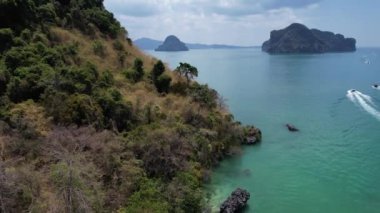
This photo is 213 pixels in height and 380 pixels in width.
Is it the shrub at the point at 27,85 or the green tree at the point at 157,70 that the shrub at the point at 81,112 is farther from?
the green tree at the point at 157,70

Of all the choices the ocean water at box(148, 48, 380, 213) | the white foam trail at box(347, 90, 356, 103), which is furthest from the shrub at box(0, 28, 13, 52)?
the white foam trail at box(347, 90, 356, 103)

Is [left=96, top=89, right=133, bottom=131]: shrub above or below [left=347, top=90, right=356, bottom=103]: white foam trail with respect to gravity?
above

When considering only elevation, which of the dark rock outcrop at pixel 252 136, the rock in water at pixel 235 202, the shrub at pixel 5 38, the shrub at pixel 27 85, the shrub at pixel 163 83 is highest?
the shrub at pixel 5 38

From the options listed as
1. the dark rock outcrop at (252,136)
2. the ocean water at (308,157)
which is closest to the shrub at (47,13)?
the ocean water at (308,157)

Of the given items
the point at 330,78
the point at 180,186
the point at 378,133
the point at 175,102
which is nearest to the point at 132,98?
the point at 175,102

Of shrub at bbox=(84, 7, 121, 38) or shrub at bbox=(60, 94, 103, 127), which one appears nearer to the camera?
shrub at bbox=(60, 94, 103, 127)

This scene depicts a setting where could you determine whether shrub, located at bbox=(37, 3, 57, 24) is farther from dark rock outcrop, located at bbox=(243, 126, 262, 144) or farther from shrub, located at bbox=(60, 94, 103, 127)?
dark rock outcrop, located at bbox=(243, 126, 262, 144)

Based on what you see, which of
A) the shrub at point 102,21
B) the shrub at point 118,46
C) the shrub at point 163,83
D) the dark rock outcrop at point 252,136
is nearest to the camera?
the shrub at point 163,83

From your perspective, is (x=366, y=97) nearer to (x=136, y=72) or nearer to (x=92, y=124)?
(x=136, y=72)
